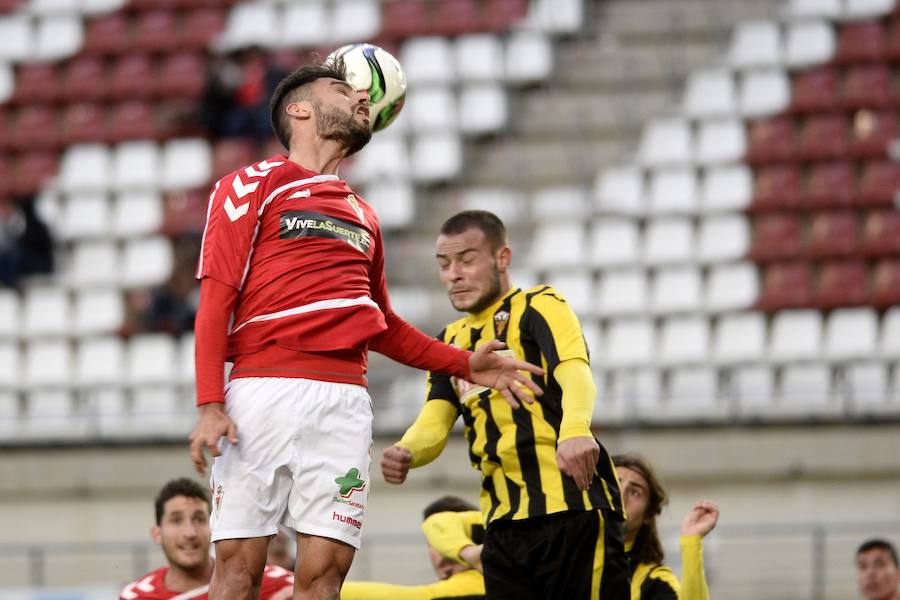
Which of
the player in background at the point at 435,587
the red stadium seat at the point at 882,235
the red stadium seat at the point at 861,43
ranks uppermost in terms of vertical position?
the red stadium seat at the point at 861,43

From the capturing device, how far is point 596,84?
13.7m

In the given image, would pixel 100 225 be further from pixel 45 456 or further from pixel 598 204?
pixel 598 204

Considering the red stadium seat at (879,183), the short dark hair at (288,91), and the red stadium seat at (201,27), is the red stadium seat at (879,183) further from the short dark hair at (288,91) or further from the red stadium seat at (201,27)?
the short dark hair at (288,91)

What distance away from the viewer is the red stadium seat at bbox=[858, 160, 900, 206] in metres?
11.7

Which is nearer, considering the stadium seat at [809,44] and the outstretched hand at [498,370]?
the outstretched hand at [498,370]

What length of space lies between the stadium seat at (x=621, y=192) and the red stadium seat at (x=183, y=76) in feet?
14.3

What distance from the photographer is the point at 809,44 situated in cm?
1288

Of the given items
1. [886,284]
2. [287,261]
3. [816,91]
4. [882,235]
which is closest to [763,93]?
[816,91]

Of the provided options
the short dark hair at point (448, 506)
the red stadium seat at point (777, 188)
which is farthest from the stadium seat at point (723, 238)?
the short dark hair at point (448, 506)

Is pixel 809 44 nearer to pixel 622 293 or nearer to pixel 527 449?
pixel 622 293

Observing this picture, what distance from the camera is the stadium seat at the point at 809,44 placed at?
1280 cm

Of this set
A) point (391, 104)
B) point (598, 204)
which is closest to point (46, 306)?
point (598, 204)

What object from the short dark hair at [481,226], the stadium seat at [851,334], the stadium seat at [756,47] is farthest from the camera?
the stadium seat at [756,47]

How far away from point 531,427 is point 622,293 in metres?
6.65
